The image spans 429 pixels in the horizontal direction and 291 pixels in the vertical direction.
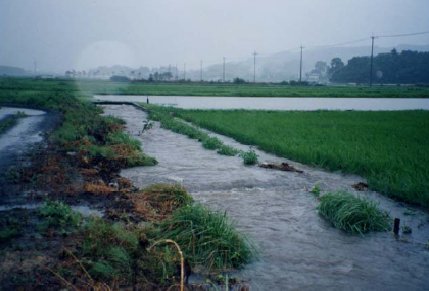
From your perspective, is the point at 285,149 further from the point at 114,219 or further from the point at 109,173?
the point at 114,219

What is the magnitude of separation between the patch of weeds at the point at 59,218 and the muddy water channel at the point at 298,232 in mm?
2394

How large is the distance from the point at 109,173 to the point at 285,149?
18.3ft

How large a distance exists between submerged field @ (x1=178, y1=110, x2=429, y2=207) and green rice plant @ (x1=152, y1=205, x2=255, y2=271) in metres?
4.17

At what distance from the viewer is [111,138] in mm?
13406

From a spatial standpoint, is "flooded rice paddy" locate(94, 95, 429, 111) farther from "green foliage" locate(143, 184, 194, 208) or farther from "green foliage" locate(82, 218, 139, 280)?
"green foliage" locate(82, 218, 139, 280)

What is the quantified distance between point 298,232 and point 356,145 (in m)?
7.59

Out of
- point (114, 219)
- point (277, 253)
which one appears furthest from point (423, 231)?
point (114, 219)

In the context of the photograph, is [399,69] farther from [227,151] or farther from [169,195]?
[169,195]

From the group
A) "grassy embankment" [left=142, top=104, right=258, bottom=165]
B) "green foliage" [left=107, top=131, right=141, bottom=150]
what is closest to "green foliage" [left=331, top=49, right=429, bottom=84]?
"grassy embankment" [left=142, top=104, right=258, bottom=165]

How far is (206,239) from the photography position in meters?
5.16

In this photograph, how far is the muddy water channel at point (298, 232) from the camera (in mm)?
4793

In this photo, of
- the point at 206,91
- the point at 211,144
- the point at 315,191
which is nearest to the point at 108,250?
the point at 315,191

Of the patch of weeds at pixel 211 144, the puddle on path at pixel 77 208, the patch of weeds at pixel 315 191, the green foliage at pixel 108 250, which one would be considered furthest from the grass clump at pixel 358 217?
the patch of weeds at pixel 211 144

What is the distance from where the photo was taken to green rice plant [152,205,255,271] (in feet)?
16.2
